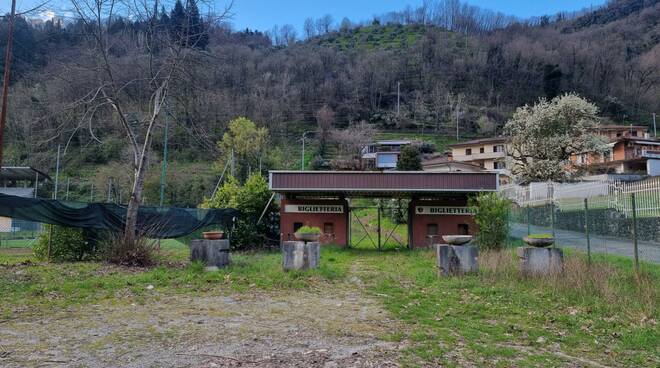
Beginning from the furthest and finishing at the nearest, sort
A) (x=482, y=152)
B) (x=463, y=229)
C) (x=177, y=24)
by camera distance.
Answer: (x=482, y=152)
(x=463, y=229)
(x=177, y=24)

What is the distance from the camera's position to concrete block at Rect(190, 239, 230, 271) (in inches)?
480

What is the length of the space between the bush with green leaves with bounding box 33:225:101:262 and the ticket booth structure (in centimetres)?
774

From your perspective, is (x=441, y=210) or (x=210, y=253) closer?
(x=210, y=253)

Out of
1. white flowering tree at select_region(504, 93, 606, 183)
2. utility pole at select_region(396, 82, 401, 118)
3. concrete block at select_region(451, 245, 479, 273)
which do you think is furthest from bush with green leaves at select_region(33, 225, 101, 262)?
utility pole at select_region(396, 82, 401, 118)

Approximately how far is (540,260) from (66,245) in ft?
43.0

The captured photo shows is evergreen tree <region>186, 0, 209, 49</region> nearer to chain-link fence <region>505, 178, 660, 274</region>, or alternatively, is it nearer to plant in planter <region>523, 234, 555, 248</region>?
plant in planter <region>523, 234, 555, 248</region>

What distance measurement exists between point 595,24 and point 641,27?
61.8 feet

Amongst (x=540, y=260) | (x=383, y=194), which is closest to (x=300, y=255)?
(x=540, y=260)

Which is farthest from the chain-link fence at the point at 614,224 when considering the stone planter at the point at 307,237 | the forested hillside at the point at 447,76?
the forested hillside at the point at 447,76

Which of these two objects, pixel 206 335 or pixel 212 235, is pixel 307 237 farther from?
pixel 206 335

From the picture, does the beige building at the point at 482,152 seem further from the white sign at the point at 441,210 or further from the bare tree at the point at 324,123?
the white sign at the point at 441,210

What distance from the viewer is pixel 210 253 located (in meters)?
12.3

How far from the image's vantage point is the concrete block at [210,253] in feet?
40.0

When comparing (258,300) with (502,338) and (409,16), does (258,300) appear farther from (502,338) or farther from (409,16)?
(409,16)
